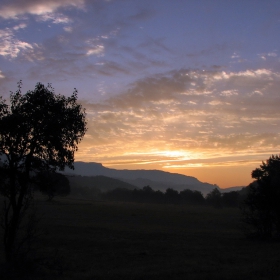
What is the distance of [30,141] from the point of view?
16.3 meters

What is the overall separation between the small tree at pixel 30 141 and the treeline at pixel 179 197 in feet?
329

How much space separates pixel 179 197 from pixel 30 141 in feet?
413

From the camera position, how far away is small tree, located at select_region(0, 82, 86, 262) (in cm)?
1616

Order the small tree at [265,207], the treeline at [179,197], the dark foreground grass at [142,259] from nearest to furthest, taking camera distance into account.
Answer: the dark foreground grass at [142,259] < the small tree at [265,207] < the treeline at [179,197]

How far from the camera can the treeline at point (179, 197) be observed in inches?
4513

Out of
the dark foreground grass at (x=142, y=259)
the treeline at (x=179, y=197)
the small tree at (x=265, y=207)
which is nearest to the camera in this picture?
the dark foreground grass at (x=142, y=259)

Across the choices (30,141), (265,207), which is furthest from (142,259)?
(265,207)

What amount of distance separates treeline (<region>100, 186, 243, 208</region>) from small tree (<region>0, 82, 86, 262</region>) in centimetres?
10024

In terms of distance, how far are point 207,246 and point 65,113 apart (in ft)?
57.7

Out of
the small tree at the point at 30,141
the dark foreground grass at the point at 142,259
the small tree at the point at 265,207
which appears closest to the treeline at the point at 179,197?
the small tree at the point at 265,207

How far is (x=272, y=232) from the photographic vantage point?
3775cm

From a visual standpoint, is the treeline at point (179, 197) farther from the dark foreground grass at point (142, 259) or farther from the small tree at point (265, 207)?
the dark foreground grass at point (142, 259)

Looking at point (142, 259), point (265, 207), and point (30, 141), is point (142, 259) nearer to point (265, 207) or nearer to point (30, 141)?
point (30, 141)

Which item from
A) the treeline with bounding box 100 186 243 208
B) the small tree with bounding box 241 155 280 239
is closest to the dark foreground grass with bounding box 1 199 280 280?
the small tree with bounding box 241 155 280 239
